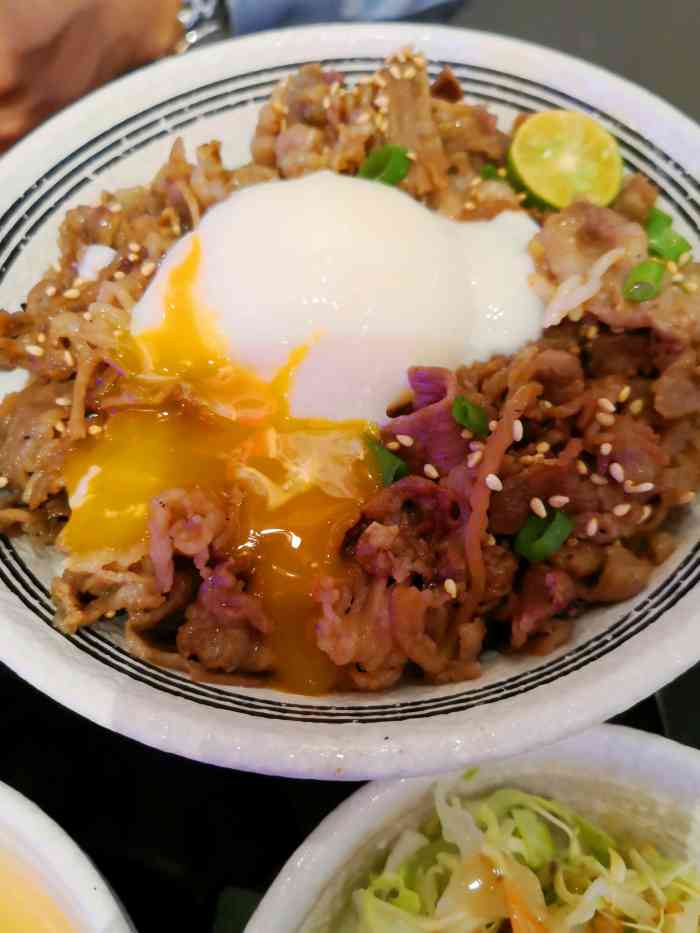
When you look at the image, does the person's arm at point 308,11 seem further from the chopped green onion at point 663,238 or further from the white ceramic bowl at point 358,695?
the chopped green onion at point 663,238

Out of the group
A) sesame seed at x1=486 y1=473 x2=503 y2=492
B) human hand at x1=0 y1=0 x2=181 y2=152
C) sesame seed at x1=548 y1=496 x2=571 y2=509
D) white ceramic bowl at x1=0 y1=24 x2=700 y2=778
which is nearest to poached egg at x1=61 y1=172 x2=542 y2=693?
white ceramic bowl at x1=0 y1=24 x2=700 y2=778

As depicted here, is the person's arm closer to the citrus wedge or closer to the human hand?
the human hand

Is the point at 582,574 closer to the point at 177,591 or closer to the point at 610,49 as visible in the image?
the point at 177,591

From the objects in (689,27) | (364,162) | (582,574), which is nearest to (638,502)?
(582,574)

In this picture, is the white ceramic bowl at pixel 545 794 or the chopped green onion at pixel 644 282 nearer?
the white ceramic bowl at pixel 545 794

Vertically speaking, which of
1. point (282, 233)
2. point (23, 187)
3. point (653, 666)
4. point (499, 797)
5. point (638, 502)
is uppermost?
point (23, 187)

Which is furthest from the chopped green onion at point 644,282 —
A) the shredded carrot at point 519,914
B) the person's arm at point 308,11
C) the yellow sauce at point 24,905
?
the person's arm at point 308,11

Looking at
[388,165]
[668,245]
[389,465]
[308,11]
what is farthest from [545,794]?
[308,11]
